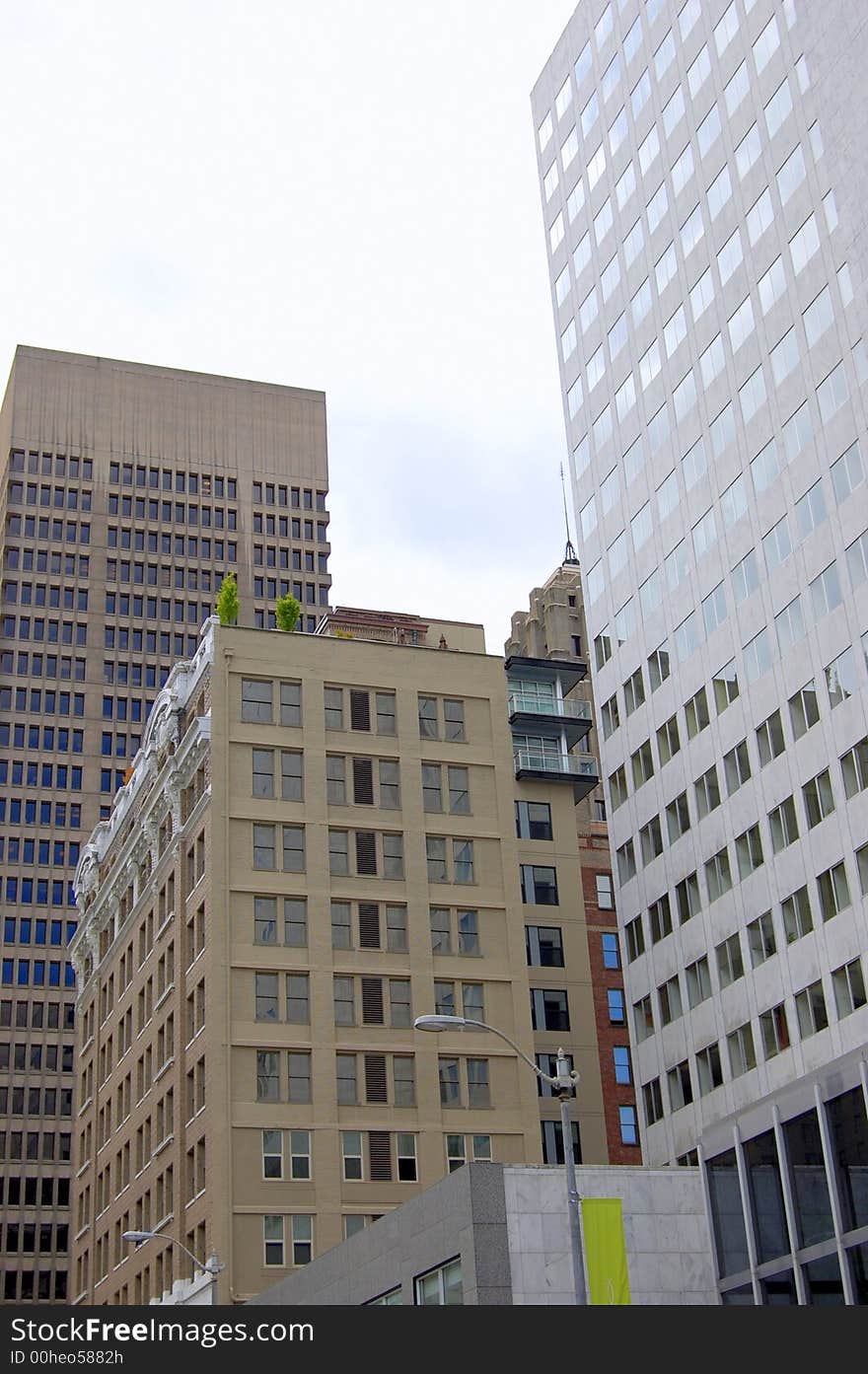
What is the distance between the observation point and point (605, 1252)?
2002 inches

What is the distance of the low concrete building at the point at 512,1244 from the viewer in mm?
47844

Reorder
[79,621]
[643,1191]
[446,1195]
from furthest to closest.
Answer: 1. [79,621]
2. [643,1191]
3. [446,1195]

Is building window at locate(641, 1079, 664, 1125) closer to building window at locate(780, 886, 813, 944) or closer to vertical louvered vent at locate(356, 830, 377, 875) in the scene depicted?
building window at locate(780, 886, 813, 944)

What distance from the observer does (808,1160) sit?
5194cm

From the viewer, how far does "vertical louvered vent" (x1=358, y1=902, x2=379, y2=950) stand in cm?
7544

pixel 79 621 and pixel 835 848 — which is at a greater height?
pixel 79 621

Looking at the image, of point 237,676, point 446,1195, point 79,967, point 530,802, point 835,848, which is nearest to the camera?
point 446,1195

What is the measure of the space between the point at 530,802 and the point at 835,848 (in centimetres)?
3501

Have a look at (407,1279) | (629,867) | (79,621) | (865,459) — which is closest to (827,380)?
(865,459)

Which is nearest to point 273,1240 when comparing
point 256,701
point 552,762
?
point 256,701

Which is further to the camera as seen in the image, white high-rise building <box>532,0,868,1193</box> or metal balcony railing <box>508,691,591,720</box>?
metal balcony railing <box>508,691,591,720</box>

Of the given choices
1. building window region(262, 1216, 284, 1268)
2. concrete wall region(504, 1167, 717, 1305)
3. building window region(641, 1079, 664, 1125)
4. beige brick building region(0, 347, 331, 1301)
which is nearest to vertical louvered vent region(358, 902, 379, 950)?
building window region(262, 1216, 284, 1268)

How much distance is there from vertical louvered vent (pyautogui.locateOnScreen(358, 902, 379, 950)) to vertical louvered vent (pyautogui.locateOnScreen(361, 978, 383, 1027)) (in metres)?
1.61

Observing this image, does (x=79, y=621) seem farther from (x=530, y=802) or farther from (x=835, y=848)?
(x=835, y=848)
